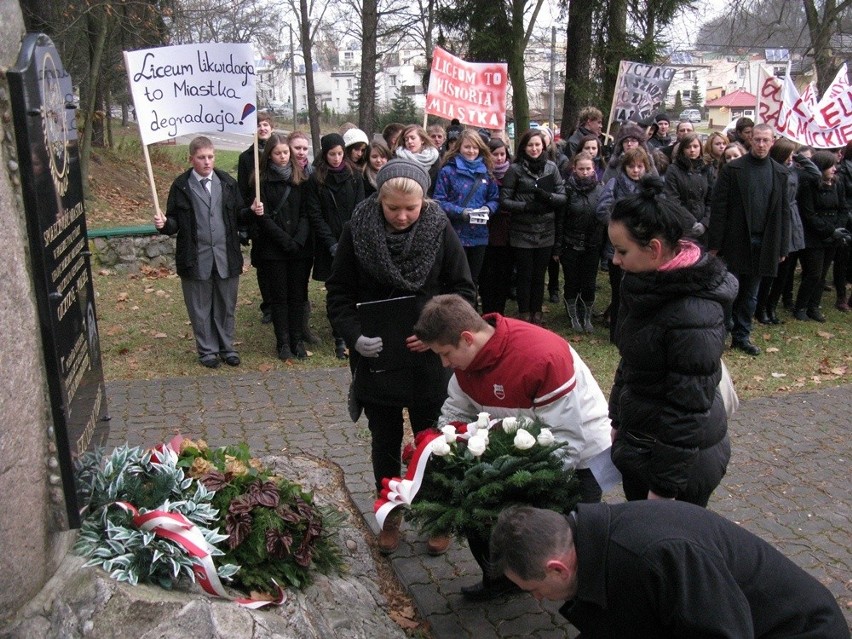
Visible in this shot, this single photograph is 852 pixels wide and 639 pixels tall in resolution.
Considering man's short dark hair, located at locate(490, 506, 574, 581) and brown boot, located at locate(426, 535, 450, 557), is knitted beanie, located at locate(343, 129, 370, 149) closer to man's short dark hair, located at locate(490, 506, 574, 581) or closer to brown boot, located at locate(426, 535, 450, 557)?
brown boot, located at locate(426, 535, 450, 557)

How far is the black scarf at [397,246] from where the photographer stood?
4250 mm

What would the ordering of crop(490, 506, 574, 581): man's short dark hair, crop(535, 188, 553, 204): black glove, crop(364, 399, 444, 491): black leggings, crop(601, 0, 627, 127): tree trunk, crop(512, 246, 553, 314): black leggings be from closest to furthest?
1. crop(490, 506, 574, 581): man's short dark hair
2. crop(364, 399, 444, 491): black leggings
3. crop(535, 188, 553, 204): black glove
4. crop(512, 246, 553, 314): black leggings
5. crop(601, 0, 627, 127): tree trunk

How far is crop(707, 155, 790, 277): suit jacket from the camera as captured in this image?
8.63 metres

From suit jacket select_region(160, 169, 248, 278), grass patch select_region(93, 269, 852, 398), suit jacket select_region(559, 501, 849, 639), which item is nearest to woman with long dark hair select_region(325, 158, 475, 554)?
suit jacket select_region(559, 501, 849, 639)

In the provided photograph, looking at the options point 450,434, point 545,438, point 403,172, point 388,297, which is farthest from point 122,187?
point 545,438

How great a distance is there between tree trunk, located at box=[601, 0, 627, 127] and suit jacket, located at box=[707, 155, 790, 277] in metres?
6.95

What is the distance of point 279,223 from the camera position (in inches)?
314

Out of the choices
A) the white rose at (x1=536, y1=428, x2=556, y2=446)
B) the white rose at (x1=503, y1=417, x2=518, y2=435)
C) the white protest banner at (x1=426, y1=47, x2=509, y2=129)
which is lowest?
the white rose at (x1=536, y1=428, x2=556, y2=446)

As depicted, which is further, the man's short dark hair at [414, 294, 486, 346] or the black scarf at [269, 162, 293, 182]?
the black scarf at [269, 162, 293, 182]

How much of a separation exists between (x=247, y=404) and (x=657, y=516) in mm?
4733

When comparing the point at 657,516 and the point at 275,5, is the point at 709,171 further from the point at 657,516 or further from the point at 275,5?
the point at 275,5

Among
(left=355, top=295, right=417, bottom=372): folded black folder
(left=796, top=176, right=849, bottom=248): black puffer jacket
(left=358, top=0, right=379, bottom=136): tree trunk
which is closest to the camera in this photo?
(left=355, top=295, right=417, bottom=372): folded black folder

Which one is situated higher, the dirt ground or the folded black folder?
the folded black folder

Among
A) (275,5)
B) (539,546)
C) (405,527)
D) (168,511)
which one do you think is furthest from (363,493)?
(275,5)
